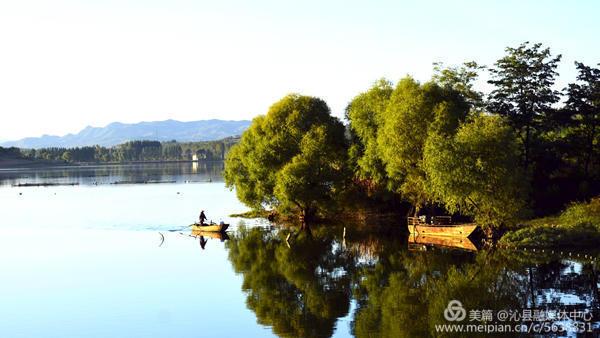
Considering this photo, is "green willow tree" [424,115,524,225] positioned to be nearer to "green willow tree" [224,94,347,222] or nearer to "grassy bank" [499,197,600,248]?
"grassy bank" [499,197,600,248]

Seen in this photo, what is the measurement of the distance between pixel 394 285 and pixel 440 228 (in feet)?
72.9

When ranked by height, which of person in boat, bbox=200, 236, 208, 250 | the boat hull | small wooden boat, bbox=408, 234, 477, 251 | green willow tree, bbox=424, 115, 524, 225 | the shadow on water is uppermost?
green willow tree, bbox=424, 115, 524, 225

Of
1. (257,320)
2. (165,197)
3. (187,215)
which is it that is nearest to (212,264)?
(257,320)

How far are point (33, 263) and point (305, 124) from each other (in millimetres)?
37679

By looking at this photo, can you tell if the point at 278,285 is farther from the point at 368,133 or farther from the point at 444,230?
the point at 368,133

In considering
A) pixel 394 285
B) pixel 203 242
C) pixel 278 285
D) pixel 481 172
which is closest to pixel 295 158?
pixel 203 242

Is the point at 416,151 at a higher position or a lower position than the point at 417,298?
higher

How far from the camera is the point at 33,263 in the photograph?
55188 mm

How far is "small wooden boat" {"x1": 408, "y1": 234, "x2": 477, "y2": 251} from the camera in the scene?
58325 mm

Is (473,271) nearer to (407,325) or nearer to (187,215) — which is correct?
(407,325)

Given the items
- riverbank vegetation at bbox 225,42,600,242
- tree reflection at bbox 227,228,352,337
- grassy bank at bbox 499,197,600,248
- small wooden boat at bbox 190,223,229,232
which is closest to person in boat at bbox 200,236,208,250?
small wooden boat at bbox 190,223,229,232

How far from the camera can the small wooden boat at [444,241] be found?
5833 cm

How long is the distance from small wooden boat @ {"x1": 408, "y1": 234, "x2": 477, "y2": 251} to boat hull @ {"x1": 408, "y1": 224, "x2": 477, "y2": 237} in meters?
0.35

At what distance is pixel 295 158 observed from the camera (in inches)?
3056
